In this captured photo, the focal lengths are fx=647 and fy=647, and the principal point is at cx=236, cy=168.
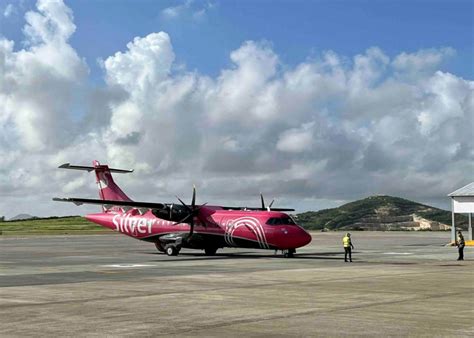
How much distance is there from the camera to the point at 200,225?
4259 centimetres

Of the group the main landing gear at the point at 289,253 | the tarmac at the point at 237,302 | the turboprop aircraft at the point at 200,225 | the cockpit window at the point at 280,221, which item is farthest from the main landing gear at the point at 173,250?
the tarmac at the point at 237,302

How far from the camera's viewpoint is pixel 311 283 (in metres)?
22.9

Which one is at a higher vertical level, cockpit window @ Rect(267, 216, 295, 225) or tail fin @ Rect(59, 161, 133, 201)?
tail fin @ Rect(59, 161, 133, 201)

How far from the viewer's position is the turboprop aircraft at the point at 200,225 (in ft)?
128

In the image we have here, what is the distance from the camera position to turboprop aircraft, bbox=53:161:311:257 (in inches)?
1540

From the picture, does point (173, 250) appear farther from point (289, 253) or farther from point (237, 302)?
point (237, 302)

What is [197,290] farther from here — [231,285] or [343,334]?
[343,334]

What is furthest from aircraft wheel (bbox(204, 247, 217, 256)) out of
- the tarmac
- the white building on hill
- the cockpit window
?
the white building on hill

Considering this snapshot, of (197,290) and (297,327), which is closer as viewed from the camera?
(297,327)

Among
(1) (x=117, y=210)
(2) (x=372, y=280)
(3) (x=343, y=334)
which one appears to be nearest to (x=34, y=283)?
(2) (x=372, y=280)

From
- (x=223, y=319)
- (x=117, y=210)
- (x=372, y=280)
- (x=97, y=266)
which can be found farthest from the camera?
(x=117, y=210)

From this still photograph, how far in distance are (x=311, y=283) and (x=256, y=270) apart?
22.2 feet

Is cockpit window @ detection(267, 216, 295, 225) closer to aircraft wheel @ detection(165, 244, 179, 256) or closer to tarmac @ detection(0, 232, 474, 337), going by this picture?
aircraft wheel @ detection(165, 244, 179, 256)

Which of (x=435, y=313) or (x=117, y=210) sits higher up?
(x=117, y=210)
